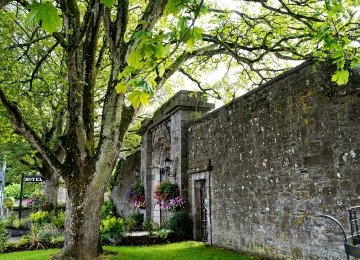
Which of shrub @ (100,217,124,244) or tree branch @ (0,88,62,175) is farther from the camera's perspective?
shrub @ (100,217,124,244)

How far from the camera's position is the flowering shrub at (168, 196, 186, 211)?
36.3 feet

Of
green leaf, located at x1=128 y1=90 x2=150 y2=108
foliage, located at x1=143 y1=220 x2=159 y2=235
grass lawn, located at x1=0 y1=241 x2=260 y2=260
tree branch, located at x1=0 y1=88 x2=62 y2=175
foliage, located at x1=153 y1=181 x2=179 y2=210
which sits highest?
tree branch, located at x1=0 y1=88 x2=62 y2=175

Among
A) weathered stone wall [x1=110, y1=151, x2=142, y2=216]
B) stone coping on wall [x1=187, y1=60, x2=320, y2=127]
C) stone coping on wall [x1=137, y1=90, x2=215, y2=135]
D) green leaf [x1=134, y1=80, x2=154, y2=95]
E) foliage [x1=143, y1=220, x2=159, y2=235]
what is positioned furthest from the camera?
weathered stone wall [x1=110, y1=151, x2=142, y2=216]

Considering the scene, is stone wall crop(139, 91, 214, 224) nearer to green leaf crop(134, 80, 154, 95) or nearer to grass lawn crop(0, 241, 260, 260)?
grass lawn crop(0, 241, 260, 260)

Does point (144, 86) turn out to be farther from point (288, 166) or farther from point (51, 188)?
point (51, 188)

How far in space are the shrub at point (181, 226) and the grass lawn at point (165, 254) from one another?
90 centimetres

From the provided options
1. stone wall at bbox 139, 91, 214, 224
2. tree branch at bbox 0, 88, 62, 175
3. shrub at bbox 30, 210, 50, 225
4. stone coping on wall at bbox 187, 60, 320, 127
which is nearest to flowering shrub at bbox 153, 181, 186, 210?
stone wall at bbox 139, 91, 214, 224

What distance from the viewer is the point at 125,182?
60.2ft

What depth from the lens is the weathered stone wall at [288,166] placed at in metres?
5.61

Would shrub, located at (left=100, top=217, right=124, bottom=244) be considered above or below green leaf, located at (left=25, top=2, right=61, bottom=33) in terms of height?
below

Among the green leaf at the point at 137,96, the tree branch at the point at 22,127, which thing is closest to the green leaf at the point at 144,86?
the green leaf at the point at 137,96

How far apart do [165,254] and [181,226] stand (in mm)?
2393

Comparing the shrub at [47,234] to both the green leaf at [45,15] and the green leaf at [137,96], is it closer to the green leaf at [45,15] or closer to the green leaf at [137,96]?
the green leaf at [137,96]

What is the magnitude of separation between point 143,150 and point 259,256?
29.2 feet
